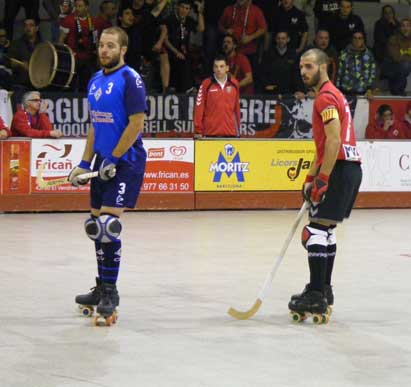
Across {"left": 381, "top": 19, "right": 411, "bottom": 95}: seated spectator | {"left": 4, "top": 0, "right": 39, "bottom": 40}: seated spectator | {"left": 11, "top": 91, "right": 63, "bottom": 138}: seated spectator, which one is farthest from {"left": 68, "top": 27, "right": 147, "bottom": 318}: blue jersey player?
{"left": 381, "top": 19, "right": 411, "bottom": 95}: seated spectator

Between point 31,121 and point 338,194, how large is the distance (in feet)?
26.3

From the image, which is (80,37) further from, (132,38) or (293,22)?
(293,22)

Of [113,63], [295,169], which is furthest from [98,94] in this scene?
[295,169]

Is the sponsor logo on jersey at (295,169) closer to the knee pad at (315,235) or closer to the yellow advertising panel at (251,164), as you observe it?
the yellow advertising panel at (251,164)

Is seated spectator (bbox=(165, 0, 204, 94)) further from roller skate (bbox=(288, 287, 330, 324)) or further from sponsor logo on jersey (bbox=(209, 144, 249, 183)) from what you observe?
roller skate (bbox=(288, 287, 330, 324))

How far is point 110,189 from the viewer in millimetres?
8109

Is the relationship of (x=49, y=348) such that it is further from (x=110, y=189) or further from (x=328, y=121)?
(x=328, y=121)

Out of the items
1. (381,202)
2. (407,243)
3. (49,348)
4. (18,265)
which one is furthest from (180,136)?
(49,348)

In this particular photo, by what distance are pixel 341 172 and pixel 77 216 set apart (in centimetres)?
750

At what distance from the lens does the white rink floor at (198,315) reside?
6.68 metres

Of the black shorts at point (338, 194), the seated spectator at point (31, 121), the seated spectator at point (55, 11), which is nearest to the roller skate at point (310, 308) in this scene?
the black shorts at point (338, 194)

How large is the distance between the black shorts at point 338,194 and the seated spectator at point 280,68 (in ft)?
31.9

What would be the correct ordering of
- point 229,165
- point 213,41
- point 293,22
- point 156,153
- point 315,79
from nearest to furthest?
point 315,79 < point 156,153 < point 229,165 < point 213,41 < point 293,22

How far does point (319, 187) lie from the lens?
26.5 feet
